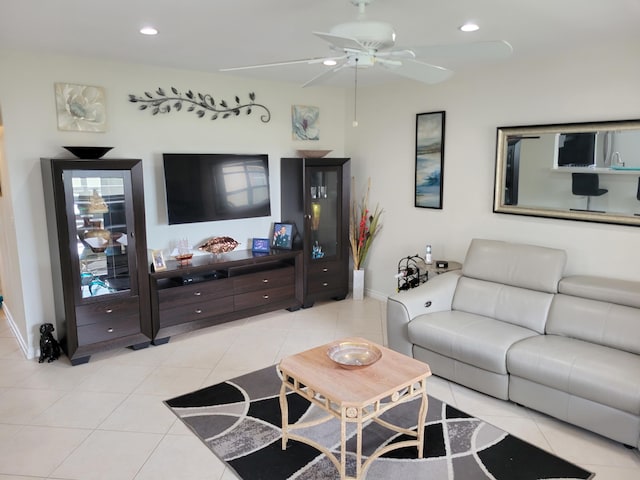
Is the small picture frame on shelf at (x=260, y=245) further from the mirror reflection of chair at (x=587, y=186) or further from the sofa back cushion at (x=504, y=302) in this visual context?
the mirror reflection of chair at (x=587, y=186)

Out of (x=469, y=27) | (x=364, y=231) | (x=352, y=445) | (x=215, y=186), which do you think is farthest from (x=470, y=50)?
(x=364, y=231)

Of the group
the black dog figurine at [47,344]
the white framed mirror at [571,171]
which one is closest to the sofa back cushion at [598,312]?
the white framed mirror at [571,171]

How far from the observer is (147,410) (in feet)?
10.2

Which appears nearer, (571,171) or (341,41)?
(341,41)

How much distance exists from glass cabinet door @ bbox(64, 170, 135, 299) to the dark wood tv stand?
0.30m

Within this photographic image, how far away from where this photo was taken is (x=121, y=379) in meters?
3.54

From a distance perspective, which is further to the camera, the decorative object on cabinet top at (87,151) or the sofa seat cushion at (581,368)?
the decorative object on cabinet top at (87,151)

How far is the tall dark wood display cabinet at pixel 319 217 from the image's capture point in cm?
Answer: 503

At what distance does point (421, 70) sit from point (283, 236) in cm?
285

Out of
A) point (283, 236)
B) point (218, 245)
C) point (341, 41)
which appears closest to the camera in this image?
point (341, 41)

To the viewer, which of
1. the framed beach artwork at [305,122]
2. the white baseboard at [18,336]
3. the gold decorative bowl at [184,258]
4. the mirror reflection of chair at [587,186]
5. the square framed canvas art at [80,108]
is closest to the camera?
the mirror reflection of chair at [587,186]

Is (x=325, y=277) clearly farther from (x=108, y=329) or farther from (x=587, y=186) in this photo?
(x=587, y=186)

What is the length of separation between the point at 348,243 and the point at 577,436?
10.2ft

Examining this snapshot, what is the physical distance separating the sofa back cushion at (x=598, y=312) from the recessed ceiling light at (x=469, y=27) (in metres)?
1.84
